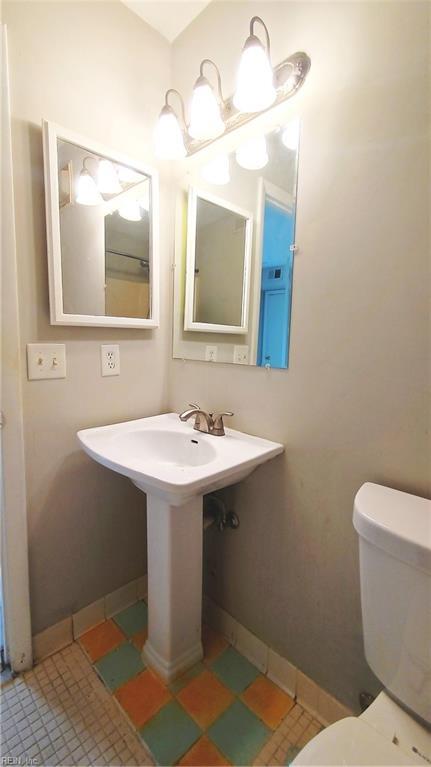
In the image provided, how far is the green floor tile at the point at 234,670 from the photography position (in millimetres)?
1073

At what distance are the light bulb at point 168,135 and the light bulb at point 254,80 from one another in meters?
0.29

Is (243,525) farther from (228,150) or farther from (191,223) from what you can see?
(228,150)

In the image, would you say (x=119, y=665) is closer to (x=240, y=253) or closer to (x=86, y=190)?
(x=240, y=253)

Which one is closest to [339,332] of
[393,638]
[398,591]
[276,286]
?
[276,286]

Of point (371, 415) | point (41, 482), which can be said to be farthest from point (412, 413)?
point (41, 482)

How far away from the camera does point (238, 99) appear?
89 centimetres

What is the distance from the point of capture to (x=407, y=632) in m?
0.63

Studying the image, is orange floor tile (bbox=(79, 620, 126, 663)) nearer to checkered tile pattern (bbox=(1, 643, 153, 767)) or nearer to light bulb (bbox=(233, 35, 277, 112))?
checkered tile pattern (bbox=(1, 643, 153, 767))

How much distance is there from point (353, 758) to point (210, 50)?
6.59 feet

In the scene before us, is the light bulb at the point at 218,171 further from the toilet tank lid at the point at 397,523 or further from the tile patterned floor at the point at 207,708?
the tile patterned floor at the point at 207,708

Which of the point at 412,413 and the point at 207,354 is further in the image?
the point at 207,354

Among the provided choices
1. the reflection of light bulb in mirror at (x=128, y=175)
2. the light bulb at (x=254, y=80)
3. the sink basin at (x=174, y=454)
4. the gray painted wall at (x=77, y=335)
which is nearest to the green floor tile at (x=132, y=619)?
the gray painted wall at (x=77, y=335)

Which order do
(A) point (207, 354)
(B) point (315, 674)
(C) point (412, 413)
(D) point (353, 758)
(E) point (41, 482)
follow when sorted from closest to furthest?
1. (D) point (353, 758)
2. (C) point (412, 413)
3. (B) point (315, 674)
4. (E) point (41, 482)
5. (A) point (207, 354)

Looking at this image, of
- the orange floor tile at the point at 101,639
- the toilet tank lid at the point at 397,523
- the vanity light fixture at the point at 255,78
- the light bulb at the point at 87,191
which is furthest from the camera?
the orange floor tile at the point at 101,639
